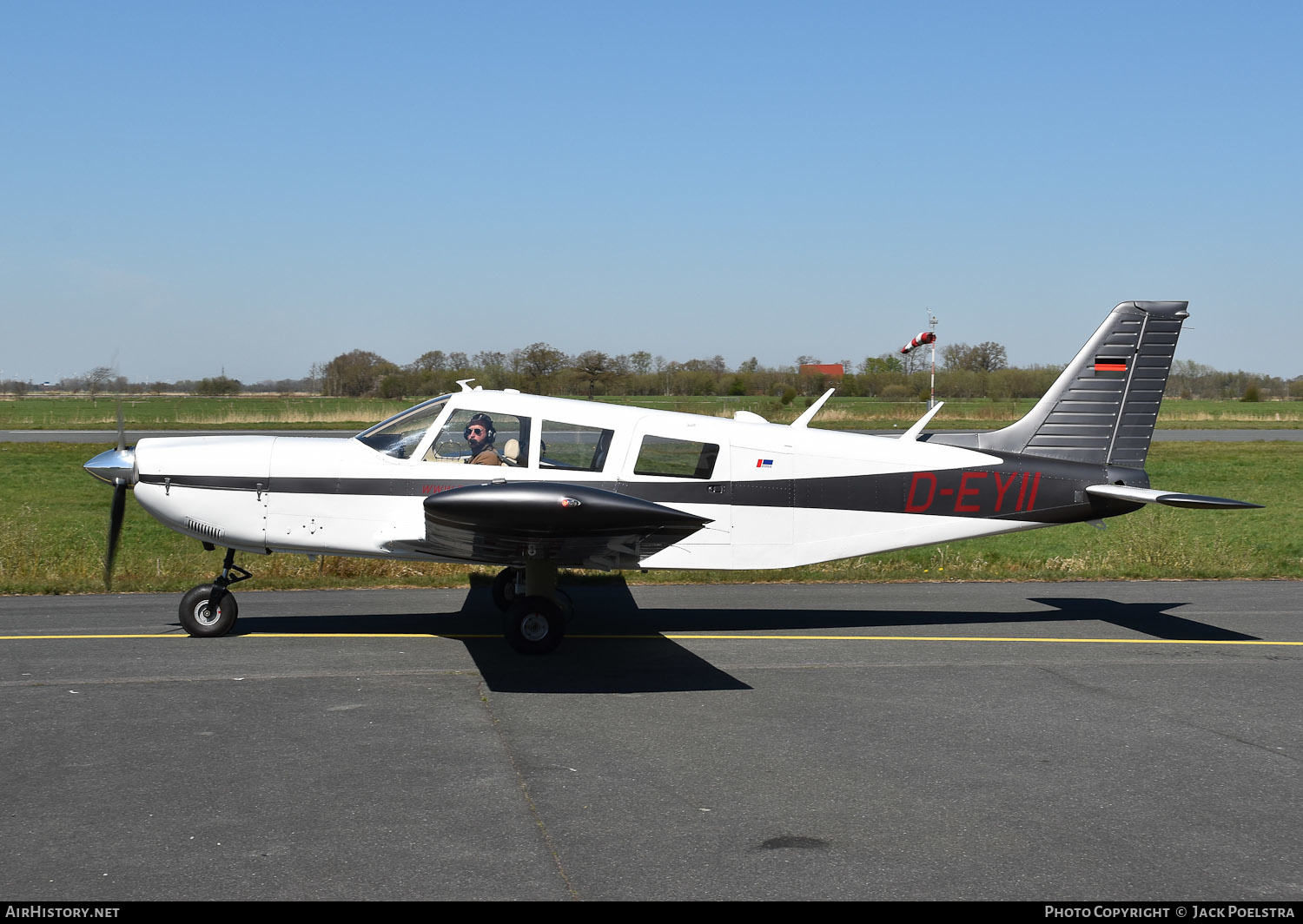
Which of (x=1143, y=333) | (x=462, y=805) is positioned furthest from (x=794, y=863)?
(x=1143, y=333)

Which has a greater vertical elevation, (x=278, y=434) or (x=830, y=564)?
(x=830, y=564)

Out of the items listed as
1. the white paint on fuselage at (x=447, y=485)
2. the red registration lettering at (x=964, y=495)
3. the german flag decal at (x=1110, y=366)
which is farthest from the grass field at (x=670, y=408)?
the white paint on fuselage at (x=447, y=485)

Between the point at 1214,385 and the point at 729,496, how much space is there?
397ft

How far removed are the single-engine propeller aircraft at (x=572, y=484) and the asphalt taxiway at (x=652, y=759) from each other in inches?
33.4

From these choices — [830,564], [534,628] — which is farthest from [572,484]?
[830,564]

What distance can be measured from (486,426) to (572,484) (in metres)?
0.92

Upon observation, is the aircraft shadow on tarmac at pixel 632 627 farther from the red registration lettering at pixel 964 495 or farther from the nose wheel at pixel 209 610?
the red registration lettering at pixel 964 495

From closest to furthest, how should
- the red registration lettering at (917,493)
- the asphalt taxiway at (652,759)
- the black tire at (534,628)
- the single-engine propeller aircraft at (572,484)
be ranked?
the asphalt taxiway at (652,759), the black tire at (534,628), the single-engine propeller aircraft at (572,484), the red registration lettering at (917,493)

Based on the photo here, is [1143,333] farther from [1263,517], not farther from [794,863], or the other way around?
[1263,517]

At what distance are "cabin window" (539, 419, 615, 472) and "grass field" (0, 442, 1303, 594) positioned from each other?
158 inches

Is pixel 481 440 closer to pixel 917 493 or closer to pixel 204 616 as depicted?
pixel 204 616

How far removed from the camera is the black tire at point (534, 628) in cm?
871

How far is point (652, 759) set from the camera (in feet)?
20.2

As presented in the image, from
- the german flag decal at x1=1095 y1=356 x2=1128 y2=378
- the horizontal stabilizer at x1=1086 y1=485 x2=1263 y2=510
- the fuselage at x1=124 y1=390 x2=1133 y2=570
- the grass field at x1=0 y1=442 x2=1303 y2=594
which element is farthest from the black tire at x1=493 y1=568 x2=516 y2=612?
the german flag decal at x1=1095 y1=356 x2=1128 y2=378
